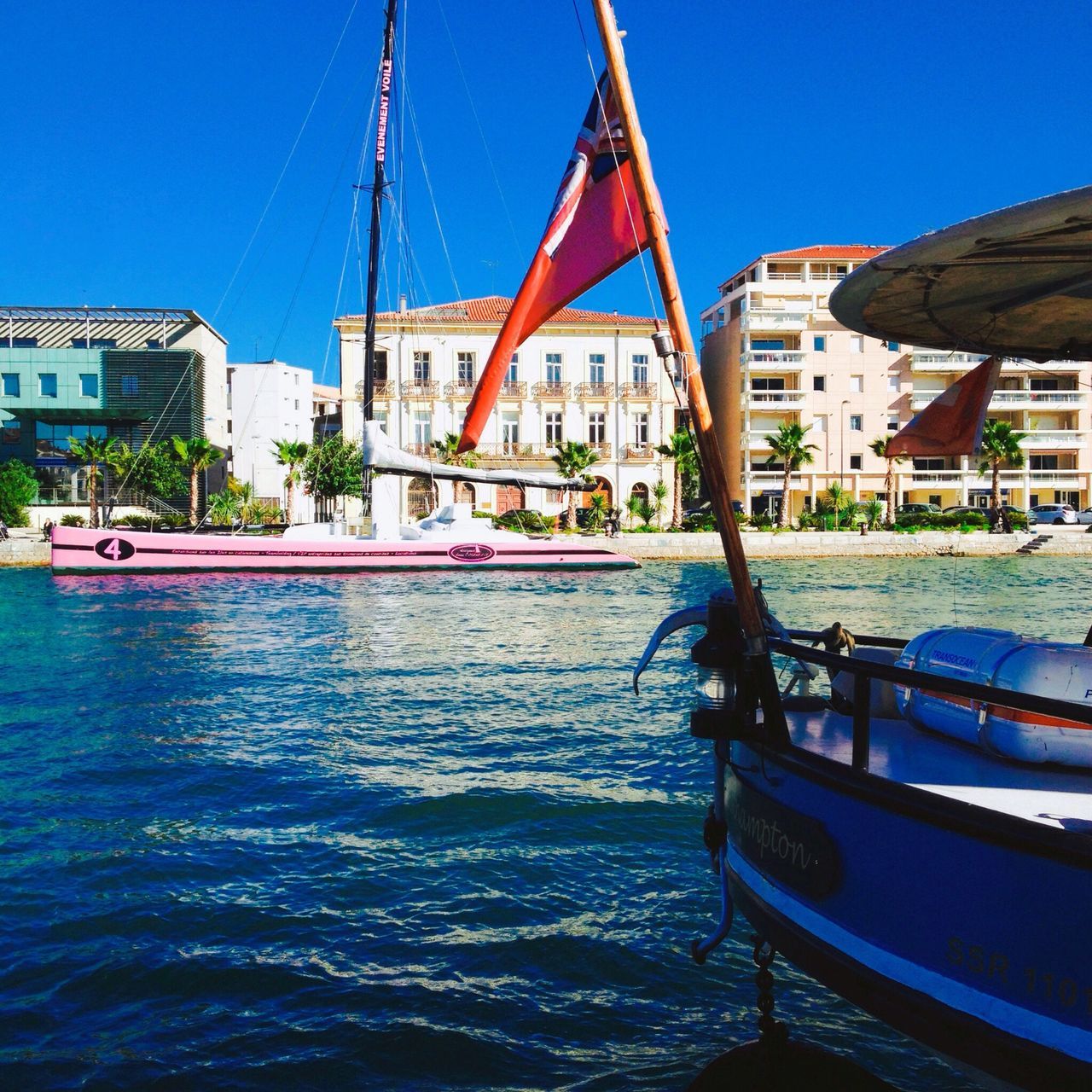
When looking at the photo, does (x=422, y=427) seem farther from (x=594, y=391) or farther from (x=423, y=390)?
(x=594, y=391)

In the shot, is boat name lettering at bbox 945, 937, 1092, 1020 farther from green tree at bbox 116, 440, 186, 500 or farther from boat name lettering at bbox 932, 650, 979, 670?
green tree at bbox 116, 440, 186, 500

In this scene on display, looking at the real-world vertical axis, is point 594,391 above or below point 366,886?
above

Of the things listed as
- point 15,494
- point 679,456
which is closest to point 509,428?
point 679,456

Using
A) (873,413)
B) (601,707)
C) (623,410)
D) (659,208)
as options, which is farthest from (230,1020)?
(873,413)

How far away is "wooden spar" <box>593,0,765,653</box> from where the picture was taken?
4.60 meters

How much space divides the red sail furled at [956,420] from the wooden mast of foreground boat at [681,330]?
1.65 metres

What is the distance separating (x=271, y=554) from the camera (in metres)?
36.7

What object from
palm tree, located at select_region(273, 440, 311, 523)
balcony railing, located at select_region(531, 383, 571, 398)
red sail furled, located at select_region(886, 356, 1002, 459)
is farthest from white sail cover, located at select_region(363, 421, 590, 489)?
red sail furled, located at select_region(886, 356, 1002, 459)

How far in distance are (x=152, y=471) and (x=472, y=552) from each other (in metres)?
23.7

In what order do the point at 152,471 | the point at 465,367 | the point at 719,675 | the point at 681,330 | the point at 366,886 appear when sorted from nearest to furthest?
the point at 719,675 → the point at 681,330 → the point at 366,886 → the point at 152,471 → the point at 465,367

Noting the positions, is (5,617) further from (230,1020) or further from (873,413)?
(873,413)

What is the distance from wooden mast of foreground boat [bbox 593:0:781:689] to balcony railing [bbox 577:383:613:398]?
56600mm

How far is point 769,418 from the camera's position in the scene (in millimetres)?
63188

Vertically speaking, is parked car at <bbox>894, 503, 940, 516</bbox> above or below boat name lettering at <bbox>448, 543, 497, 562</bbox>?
above
